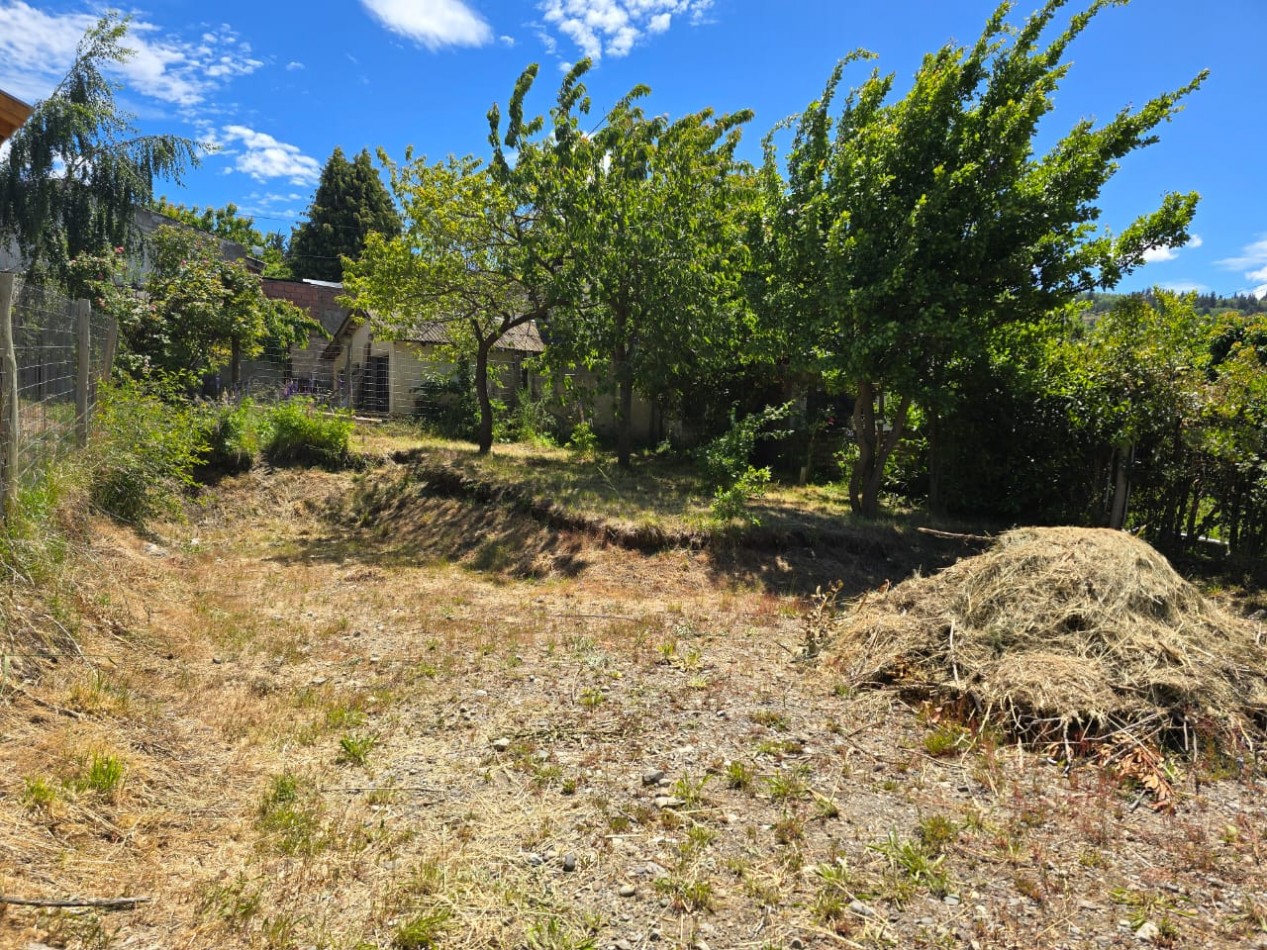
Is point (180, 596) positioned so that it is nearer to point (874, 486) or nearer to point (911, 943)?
point (911, 943)

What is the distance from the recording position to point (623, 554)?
8.99 metres

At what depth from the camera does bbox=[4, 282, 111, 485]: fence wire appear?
538 centimetres

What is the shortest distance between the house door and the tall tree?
18.4 metres

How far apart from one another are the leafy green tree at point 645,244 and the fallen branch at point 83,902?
9.60 meters

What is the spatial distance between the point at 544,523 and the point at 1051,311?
720cm

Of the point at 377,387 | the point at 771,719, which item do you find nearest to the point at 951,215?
the point at 771,719

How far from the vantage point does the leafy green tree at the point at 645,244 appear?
10.9m

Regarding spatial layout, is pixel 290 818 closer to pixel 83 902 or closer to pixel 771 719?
pixel 83 902

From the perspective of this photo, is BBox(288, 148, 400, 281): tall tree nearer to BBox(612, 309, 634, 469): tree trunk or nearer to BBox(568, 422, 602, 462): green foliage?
BBox(568, 422, 602, 462): green foliage

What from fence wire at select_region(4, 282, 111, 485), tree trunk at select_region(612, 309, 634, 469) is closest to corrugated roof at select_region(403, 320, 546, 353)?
tree trunk at select_region(612, 309, 634, 469)

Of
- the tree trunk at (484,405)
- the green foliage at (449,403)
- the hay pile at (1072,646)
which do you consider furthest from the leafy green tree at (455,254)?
the hay pile at (1072,646)

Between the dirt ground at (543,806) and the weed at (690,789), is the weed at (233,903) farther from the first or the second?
the weed at (690,789)

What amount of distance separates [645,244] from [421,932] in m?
9.67

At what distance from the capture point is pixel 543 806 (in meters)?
3.60
